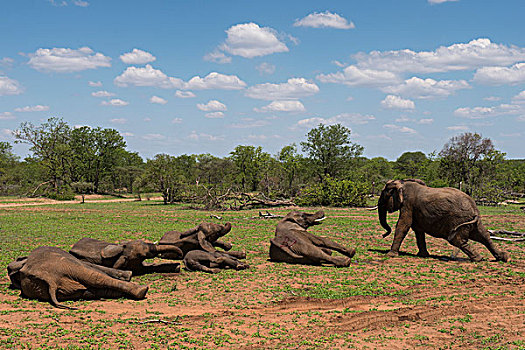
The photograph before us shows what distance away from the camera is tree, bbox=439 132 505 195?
43.5m

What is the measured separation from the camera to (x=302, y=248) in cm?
1155

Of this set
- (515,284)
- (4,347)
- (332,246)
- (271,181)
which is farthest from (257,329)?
(271,181)

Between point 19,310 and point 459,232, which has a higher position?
point 459,232

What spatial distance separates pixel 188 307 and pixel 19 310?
2.87 m

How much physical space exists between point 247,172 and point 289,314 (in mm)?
43238

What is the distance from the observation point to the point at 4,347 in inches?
231

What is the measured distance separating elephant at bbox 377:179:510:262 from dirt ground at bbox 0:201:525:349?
1244 mm

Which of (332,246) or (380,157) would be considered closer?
(332,246)

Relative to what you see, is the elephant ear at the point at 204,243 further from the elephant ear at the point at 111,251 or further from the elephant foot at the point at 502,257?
the elephant foot at the point at 502,257

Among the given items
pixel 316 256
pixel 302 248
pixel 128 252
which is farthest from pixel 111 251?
pixel 316 256

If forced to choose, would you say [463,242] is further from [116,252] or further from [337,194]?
[337,194]

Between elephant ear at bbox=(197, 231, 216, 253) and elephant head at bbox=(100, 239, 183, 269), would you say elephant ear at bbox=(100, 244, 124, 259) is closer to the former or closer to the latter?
elephant head at bbox=(100, 239, 183, 269)

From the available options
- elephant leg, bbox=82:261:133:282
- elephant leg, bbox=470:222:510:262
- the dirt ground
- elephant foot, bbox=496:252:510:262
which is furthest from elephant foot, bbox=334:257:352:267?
elephant leg, bbox=82:261:133:282

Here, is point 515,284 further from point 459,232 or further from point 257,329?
point 257,329
